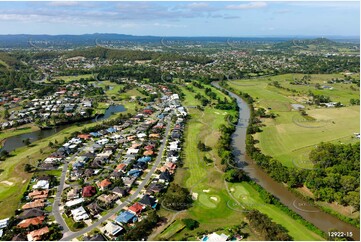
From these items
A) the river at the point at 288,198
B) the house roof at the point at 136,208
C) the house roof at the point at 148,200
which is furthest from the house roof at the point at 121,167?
the river at the point at 288,198

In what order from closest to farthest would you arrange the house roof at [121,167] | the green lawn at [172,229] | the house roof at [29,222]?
the green lawn at [172,229], the house roof at [29,222], the house roof at [121,167]

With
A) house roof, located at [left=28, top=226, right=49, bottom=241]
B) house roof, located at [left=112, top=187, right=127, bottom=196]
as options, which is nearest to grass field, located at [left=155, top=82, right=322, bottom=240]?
house roof, located at [left=112, top=187, right=127, bottom=196]

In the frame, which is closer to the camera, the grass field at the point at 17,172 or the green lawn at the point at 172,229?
the green lawn at the point at 172,229

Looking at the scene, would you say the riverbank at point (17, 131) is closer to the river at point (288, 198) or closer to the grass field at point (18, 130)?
the grass field at point (18, 130)

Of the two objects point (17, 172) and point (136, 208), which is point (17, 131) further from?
point (136, 208)

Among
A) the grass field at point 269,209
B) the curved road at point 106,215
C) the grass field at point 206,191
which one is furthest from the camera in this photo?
the grass field at point 206,191

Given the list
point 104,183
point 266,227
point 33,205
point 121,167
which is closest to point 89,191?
point 104,183

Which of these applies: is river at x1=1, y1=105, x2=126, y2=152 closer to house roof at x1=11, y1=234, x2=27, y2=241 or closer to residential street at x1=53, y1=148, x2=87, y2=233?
residential street at x1=53, y1=148, x2=87, y2=233
